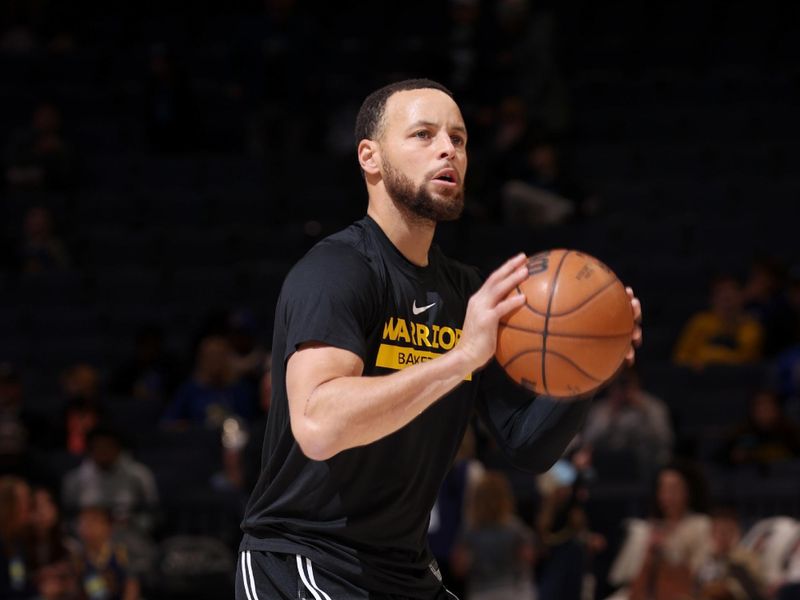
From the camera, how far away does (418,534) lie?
3664mm

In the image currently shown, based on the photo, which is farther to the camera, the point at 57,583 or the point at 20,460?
the point at 20,460

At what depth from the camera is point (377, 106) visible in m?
3.75

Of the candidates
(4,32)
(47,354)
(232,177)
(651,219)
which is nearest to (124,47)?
(4,32)

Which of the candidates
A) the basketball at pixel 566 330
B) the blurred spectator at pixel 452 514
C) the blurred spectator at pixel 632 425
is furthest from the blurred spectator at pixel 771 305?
the basketball at pixel 566 330

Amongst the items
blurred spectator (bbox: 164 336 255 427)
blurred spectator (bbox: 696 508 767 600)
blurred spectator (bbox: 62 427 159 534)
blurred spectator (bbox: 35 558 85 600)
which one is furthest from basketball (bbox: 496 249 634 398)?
blurred spectator (bbox: 164 336 255 427)

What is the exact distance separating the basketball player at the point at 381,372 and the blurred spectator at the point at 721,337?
7.22 m

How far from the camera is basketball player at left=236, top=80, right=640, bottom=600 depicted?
3.31 metres

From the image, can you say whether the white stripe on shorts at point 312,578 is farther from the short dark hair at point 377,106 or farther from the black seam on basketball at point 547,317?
the short dark hair at point 377,106

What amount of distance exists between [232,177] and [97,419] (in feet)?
12.4

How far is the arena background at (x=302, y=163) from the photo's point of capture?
36.5 ft

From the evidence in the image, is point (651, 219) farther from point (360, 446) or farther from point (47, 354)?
point (360, 446)

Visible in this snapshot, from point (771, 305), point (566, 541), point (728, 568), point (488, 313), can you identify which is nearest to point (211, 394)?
point (566, 541)

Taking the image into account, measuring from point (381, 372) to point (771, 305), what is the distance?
7.99 metres

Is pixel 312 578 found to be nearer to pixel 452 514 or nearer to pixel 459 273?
pixel 459 273
